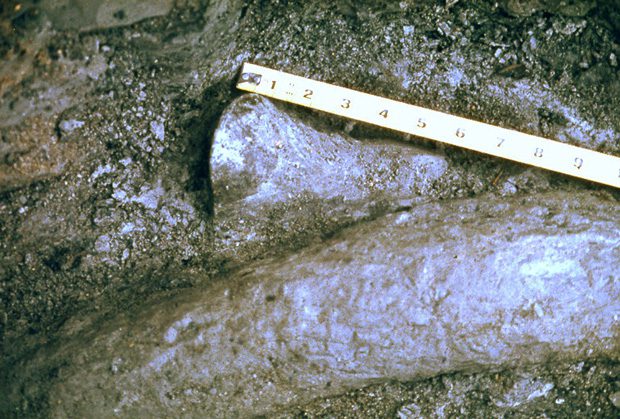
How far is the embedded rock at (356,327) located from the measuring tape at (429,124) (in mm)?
344

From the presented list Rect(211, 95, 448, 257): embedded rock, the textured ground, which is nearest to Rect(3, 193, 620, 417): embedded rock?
the textured ground

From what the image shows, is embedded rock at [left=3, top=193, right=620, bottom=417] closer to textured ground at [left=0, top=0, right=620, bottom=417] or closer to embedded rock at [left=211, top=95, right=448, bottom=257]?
textured ground at [left=0, top=0, right=620, bottom=417]

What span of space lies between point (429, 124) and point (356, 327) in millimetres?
987

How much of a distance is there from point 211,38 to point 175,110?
0.37 m

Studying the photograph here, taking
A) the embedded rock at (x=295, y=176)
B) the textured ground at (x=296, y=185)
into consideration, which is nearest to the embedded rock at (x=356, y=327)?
the textured ground at (x=296, y=185)

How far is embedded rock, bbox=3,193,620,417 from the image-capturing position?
2.49 metres

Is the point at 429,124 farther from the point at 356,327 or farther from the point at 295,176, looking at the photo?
the point at 356,327

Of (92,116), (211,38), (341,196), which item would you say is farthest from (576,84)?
(92,116)

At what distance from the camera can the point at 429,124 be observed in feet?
9.17

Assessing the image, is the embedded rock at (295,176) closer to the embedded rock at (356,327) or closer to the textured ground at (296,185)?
the textured ground at (296,185)

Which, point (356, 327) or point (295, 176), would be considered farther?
point (295, 176)

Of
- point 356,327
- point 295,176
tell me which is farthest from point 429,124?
point 356,327

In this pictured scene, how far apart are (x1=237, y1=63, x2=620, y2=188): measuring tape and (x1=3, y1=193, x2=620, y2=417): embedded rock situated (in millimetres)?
→ 344

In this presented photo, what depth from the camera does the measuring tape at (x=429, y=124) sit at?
9.12 ft
